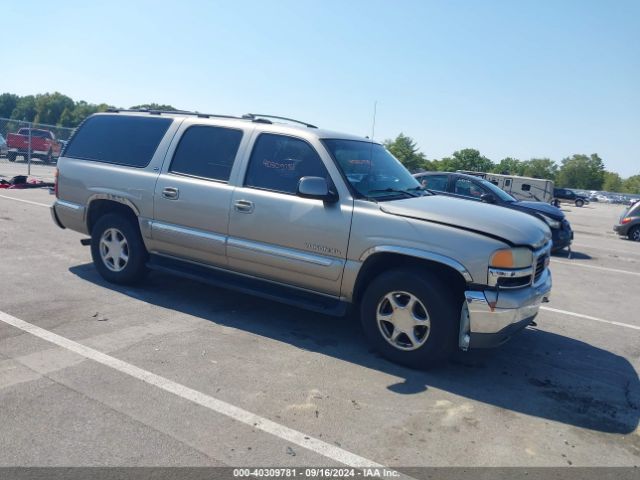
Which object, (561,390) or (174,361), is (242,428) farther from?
(561,390)

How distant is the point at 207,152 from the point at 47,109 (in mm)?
124088

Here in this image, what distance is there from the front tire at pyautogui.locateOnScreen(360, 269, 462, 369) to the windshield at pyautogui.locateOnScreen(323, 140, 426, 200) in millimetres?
869

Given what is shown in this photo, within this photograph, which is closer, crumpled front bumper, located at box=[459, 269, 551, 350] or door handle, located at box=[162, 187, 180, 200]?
crumpled front bumper, located at box=[459, 269, 551, 350]

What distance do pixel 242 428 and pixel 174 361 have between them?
3.86 ft

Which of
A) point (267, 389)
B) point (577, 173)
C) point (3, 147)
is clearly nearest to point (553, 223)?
point (267, 389)

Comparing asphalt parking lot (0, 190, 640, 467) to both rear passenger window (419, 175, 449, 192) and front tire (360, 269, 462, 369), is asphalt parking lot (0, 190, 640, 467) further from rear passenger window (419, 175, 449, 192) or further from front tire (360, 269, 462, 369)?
rear passenger window (419, 175, 449, 192)

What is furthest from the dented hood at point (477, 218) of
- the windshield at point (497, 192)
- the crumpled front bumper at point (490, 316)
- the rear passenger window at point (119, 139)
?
the windshield at point (497, 192)

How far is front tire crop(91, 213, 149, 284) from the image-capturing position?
6.06 meters

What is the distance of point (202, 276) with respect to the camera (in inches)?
221

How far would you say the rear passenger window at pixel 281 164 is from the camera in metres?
5.05

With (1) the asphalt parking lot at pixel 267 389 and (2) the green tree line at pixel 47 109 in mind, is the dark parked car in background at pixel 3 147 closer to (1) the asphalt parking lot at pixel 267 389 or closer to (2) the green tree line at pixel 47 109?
(1) the asphalt parking lot at pixel 267 389

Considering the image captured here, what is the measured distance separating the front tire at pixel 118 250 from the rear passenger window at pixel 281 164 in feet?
5.53

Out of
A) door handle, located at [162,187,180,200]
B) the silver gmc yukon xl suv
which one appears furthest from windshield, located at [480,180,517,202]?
door handle, located at [162,187,180,200]

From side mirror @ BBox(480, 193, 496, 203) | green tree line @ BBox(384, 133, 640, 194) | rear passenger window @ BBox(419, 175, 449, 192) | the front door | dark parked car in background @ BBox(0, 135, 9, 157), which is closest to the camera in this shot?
the front door
